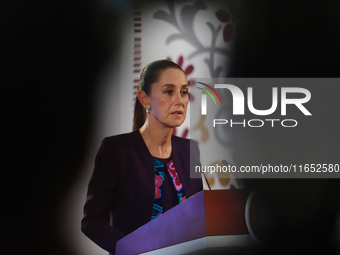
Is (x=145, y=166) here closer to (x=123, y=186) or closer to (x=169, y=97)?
(x=123, y=186)

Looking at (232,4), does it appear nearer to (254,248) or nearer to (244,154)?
(244,154)

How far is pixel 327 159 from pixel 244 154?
59 cm

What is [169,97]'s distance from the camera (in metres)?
1.95

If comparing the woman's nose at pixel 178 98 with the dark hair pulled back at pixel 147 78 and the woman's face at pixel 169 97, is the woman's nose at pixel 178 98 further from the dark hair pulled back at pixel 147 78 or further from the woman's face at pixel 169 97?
the dark hair pulled back at pixel 147 78

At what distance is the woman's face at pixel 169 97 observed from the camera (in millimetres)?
1939

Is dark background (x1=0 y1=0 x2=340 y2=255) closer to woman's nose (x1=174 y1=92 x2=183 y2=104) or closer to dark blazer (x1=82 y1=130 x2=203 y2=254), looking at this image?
dark blazer (x1=82 y1=130 x2=203 y2=254)

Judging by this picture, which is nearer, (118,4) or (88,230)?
(88,230)

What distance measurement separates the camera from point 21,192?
2111 mm

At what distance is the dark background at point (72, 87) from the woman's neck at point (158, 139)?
1.35 feet

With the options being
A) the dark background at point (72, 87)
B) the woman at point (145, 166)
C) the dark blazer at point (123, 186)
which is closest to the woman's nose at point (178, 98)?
the woman at point (145, 166)

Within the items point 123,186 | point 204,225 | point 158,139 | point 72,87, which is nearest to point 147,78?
point 158,139

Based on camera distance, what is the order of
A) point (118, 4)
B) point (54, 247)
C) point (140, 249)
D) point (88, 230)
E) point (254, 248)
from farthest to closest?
point (118, 4)
point (54, 247)
point (88, 230)
point (140, 249)
point (254, 248)

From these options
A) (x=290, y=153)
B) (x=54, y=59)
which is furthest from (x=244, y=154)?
(x=54, y=59)

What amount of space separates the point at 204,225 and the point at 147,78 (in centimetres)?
119
